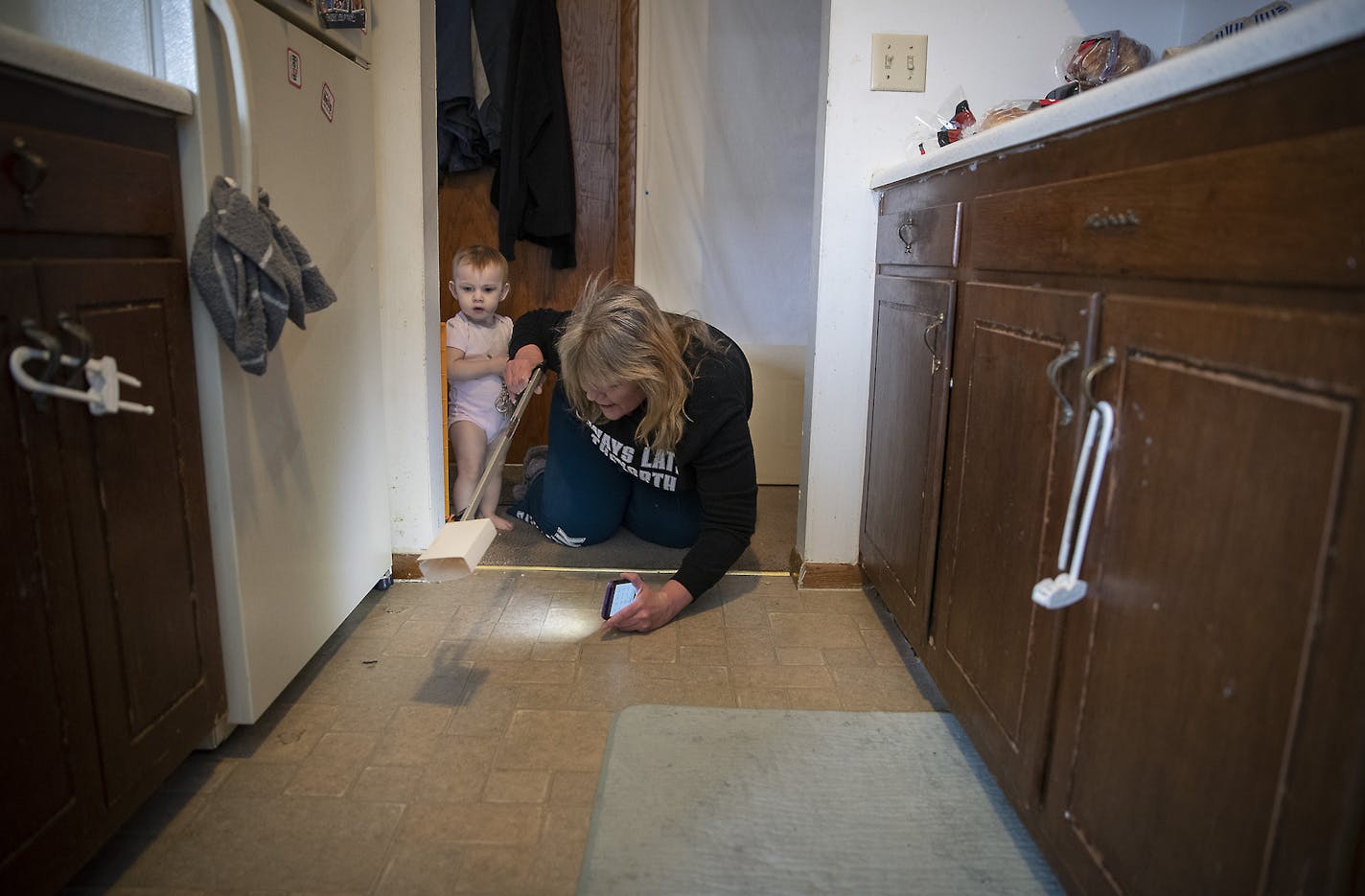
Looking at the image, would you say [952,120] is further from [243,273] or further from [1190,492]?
[243,273]

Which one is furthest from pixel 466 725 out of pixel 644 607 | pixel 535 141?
pixel 535 141

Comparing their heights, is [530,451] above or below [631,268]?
below

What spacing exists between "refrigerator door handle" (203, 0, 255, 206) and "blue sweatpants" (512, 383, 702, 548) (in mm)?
1131

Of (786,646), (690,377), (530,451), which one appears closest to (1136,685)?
(786,646)

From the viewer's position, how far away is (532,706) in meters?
1.50

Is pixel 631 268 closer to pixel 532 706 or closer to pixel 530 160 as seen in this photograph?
pixel 530 160

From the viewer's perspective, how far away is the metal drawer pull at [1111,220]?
873 millimetres

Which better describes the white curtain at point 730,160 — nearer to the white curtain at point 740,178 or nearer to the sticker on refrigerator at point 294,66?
the white curtain at point 740,178

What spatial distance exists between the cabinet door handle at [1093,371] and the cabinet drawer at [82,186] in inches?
41.8

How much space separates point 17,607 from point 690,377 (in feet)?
3.78

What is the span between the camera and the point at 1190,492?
0.77 m

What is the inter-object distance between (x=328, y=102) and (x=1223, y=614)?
155 centimetres

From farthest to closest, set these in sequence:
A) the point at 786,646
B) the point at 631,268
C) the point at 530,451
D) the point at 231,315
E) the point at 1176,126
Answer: the point at 631,268, the point at 530,451, the point at 786,646, the point at 231,315, the point at 1176,126

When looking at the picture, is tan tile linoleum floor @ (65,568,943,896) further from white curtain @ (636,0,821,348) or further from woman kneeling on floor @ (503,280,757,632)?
white curtain @ (636,0,821,348)
